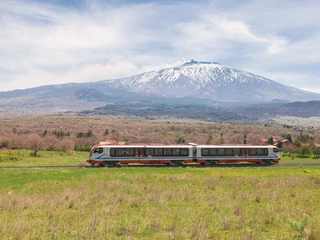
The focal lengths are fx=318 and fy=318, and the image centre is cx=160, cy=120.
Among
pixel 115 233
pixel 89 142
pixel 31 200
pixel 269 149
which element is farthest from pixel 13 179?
pixel 89 142

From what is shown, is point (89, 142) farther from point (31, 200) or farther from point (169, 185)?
point (31, 200)

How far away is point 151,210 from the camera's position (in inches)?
603

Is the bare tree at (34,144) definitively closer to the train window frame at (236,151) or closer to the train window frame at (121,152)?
the train window frame at (121,152)

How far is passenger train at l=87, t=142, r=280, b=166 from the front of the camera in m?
45.6

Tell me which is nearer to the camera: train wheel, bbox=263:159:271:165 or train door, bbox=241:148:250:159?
train door, bbox=241:148:250:159

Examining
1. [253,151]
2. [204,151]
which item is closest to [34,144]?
[204,151]

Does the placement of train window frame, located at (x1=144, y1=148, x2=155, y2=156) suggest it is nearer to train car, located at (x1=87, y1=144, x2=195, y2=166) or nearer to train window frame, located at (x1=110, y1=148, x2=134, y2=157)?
train car, located at (x1=87, y1=144, x2=195, y2=166)

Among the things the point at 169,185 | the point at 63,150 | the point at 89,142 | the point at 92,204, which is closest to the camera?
the point at 92,204

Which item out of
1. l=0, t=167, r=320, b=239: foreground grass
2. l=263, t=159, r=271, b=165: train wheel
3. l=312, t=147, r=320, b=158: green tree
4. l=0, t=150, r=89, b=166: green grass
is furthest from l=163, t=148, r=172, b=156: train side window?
l=312, t=147, r=320, b=158: green tree

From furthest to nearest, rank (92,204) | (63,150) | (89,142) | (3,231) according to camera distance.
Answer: (89,142), (63,150), (92,204), (3,231)

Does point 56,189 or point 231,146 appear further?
point 231,146

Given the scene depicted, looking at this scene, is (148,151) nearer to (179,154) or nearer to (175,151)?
(175,151)

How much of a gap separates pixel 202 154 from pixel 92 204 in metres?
32.8

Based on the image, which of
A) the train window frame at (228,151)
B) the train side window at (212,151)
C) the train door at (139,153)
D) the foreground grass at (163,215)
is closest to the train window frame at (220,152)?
the train window frame at (228,151)
